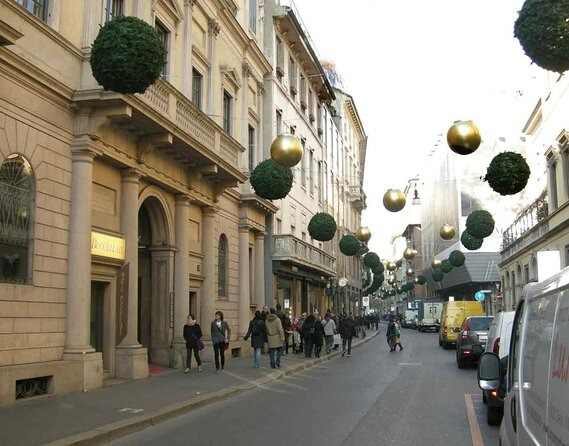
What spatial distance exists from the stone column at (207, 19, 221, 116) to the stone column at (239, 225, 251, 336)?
539 centimetres

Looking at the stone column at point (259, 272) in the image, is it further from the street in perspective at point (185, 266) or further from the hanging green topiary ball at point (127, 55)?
the hanging green topiary ball at point (127, 55)

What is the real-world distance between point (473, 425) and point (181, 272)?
37.1 feet

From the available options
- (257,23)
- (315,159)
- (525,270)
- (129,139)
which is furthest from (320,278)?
(129,139)

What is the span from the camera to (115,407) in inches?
443

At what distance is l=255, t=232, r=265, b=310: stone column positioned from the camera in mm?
27922

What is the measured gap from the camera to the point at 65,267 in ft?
45.4

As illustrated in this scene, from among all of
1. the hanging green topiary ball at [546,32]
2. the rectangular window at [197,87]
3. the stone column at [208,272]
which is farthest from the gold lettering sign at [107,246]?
the hanging green topiary ball at [546,32]

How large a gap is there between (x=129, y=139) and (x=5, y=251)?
205 inches

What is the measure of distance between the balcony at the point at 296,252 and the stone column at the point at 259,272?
1.74m

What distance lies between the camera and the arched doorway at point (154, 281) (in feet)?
62.9

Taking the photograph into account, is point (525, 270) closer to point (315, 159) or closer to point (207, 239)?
point (315, 159)

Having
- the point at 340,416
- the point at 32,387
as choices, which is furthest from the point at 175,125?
the point at 340,416

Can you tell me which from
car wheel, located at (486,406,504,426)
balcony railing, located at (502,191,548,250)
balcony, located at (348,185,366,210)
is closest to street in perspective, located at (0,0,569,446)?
car wheel, located at (486,406,504,426)

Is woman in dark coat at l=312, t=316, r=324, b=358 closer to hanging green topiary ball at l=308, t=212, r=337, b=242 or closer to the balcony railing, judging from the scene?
hanging green topiary ball at l=308, t=212, r=337, b=242
